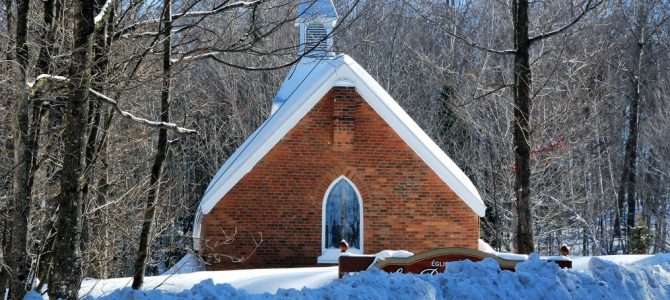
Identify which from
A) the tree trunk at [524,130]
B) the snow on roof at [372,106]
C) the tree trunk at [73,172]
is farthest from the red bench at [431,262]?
the snow on roof at [372,106]

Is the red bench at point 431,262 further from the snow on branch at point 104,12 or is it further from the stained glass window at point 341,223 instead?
the stained glass window at point 341,223

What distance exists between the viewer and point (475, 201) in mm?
18328

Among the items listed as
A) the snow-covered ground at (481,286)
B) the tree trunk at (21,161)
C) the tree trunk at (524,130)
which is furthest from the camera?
the tree trunk at (524,130)

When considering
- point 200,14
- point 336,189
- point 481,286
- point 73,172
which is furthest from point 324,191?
point 481,286

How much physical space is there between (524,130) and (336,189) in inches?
236

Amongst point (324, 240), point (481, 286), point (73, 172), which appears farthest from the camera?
point (324, 240)

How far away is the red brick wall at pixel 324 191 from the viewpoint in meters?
18.0

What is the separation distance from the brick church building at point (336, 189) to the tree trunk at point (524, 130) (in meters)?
4.68

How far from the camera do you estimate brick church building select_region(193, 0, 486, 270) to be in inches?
709

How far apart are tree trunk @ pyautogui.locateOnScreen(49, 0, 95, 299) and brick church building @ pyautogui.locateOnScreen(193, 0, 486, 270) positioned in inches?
349

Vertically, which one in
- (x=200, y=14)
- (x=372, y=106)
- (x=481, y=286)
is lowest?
(x=481, y=286)

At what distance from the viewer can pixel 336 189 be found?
18.4 metres

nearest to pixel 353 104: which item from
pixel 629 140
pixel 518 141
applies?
pixel 518 141

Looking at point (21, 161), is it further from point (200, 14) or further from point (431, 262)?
point (431, 262)
